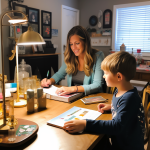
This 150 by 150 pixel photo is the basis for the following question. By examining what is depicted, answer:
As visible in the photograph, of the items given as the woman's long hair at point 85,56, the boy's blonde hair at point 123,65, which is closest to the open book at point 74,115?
the boy's blonde hair at point 123,65

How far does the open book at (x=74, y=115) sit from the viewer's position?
35.7 inches

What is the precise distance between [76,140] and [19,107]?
0.57 metres

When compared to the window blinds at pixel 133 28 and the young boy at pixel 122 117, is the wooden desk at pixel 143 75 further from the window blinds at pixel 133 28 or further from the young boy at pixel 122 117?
the young boy at pixel 122 117

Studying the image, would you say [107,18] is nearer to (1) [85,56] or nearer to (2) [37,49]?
(2) [37,49]

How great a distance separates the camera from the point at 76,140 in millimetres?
752

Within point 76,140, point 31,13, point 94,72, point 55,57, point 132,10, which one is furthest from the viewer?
point 132,10

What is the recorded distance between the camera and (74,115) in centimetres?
100

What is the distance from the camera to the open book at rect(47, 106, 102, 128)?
906 mm

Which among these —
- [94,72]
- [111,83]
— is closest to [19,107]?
[111,83]

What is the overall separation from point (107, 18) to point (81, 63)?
10.7 ft

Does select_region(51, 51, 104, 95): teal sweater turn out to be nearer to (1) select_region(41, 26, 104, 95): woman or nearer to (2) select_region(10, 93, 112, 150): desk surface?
(1) select_region(41, 26, 104, 95): woman

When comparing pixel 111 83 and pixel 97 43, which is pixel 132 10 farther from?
pixel 111 83

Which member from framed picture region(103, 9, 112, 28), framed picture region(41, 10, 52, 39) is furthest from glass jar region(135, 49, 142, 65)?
framed picture region(41, 10, 52, 39)

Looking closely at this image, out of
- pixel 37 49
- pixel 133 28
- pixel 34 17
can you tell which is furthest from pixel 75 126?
pixel 133 28
